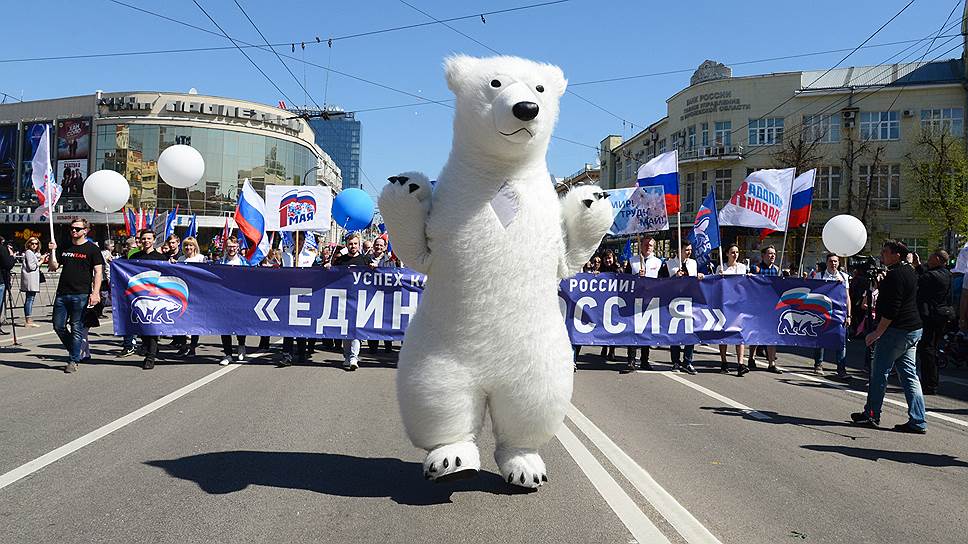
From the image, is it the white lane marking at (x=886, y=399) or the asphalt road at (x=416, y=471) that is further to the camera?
the white lane marking at (x=886, y=399)

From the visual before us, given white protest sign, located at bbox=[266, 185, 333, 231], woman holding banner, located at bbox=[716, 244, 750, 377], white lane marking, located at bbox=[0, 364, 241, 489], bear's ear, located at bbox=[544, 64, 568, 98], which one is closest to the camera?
bear's ear, located at bbox=[544, 64, 568, 98]

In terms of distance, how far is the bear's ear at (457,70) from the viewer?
4191 mm

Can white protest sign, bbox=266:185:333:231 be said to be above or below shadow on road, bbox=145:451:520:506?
above

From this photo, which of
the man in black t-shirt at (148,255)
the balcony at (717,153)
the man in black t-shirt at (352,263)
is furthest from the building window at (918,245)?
the man in black t-shirt at (148,255)

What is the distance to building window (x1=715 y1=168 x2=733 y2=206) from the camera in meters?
Answer: 47.3

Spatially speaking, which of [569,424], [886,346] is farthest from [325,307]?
[886,346]

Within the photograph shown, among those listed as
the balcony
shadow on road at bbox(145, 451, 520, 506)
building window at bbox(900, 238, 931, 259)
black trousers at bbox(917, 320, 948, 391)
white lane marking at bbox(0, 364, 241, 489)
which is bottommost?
white lane marking at bbox(0, 364, 241, 489)

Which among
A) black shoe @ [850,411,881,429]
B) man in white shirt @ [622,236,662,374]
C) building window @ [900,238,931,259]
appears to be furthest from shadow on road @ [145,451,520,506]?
building window @ [900,238,931,259]

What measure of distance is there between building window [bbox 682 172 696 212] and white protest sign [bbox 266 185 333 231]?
4204 cm

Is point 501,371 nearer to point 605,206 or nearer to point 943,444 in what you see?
point 605,206

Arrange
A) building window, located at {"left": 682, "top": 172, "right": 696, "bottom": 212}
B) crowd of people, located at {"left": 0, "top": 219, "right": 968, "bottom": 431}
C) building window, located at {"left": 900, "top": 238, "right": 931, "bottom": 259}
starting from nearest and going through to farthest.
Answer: crowd of people, located at {"left": 0, "top": 219, "right": 968, "bottom": 431}
building window, located at {"left": 900, "top": 238, "right": 931, "bottom": 259}
building window, located at {"left": 682, "top": 172, "right": 696, "bottom": 212}

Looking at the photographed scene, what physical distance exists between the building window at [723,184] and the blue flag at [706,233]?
1469 inches

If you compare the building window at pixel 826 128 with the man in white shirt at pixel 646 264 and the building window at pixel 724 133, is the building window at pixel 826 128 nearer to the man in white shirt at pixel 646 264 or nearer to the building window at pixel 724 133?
the building window at pixel 724 133

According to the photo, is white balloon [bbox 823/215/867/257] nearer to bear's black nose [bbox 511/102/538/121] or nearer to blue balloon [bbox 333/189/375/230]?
blue balloon [bbox 333/189/375/230]
